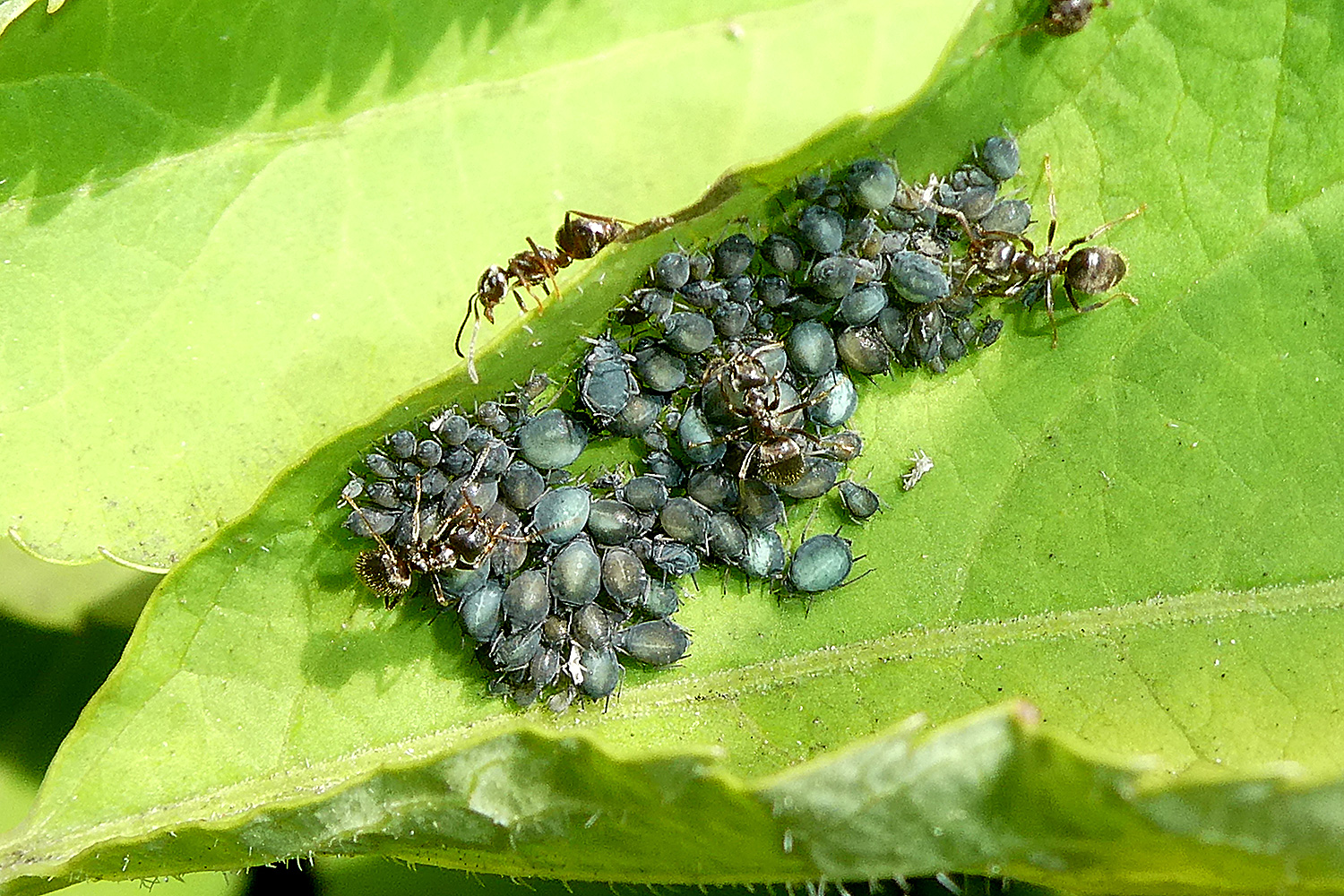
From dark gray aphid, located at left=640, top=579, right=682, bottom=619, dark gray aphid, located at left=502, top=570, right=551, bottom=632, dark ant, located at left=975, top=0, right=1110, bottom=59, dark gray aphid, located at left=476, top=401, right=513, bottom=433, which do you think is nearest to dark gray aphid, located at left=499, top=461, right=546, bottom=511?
dark gray aphid, located at left=476, top=401, right=513, bottom=433

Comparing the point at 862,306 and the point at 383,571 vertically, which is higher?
the point at 383,571

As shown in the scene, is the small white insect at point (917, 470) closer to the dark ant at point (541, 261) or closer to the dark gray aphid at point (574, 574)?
the dark gray aphid at point (574, 574)

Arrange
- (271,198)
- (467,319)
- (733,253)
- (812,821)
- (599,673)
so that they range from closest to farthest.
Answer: (812,821) < (599,673) < (733,253) < (271,198) < (467,319)

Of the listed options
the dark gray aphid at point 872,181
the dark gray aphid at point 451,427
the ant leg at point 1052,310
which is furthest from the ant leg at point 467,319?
the ant leg at point 1052,310

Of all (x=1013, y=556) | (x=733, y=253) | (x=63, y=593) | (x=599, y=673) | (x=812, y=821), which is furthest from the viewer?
(x=63, y=593)

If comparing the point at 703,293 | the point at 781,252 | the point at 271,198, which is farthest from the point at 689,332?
the point at 271,198

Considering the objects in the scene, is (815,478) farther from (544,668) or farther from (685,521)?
(544,668)
